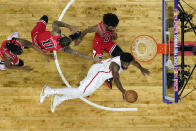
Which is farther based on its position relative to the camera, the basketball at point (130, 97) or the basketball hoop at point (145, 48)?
the basketball hoop at point (145, 48)

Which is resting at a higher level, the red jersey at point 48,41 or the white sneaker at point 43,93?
the red jersey at point 48,41

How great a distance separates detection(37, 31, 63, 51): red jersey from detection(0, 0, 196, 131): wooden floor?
3.02 ft

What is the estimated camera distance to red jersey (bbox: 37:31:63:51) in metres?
3.62

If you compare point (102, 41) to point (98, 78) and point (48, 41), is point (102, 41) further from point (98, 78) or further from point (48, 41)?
point (48, 41)

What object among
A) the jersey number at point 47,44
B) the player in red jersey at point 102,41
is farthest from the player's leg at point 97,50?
the jersey number at point 47,44

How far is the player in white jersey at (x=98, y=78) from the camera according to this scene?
3.56 metres

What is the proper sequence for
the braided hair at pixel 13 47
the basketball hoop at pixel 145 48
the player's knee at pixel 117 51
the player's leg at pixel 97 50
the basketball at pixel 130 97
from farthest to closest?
the basketball hoop at pixel 145 48 < the player's knee at pixel 117 51 < the player's leg at pixel 97 50 < the basketball at pixel 130 97 < the braided hair at pixel 13 47

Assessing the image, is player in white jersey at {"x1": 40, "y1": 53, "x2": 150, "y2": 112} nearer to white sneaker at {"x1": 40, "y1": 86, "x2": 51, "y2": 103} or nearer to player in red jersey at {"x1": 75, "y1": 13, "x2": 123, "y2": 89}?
white sneaker at {"x1": 40, "y1": 86, "x2": 51, "y2": 103}

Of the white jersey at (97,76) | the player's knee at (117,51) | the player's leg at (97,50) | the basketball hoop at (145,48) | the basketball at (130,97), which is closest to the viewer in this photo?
the basketball at (130,97)

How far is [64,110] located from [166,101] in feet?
8.01

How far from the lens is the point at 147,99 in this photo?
15.0 feet

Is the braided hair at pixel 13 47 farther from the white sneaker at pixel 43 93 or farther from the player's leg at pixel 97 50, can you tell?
the player's leg at pixel 97 50

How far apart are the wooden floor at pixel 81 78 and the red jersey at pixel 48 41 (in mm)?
920

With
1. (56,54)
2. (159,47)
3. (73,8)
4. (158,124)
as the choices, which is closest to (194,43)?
(159,47)
